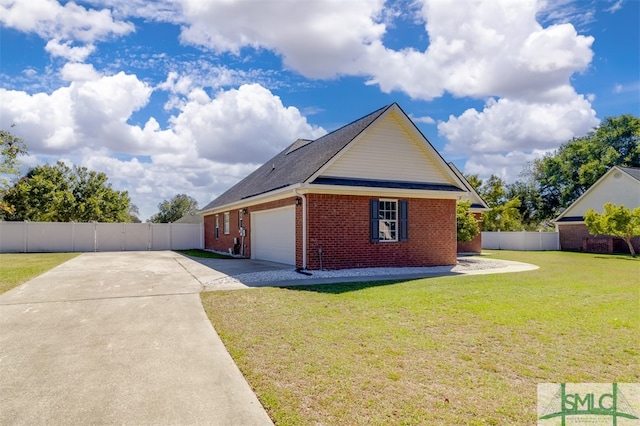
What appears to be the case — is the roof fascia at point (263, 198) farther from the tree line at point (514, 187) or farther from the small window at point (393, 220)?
the tree line at point (514, 187)

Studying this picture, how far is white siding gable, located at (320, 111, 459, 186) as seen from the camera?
13609 mm

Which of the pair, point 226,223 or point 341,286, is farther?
point 226,223

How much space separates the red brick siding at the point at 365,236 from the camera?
12.8 m

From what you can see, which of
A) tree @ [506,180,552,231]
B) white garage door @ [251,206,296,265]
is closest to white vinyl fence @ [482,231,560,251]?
tree @ [506,180,552,231]

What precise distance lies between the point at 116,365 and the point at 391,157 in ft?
37.9

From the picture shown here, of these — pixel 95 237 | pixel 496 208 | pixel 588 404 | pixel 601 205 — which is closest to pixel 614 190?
pixel 601 205

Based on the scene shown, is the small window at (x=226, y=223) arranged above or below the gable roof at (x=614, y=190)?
below

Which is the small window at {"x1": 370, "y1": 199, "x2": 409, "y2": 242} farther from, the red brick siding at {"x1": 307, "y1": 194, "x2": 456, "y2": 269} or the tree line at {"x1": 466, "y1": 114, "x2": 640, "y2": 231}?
the tree line at {"x1": 466, "y1": 114, "x2": 640, "y2": 231}

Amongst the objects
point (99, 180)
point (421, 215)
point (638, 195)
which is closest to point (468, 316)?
point (421, 215)

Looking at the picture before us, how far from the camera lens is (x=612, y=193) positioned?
91.2 ft

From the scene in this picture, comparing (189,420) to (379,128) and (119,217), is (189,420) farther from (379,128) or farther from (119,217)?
(119,217)

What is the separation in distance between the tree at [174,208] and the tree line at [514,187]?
22.5 metres

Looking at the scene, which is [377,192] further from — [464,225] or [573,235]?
[573,235]

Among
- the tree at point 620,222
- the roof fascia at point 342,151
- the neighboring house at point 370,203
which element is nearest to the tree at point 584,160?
the tree at point 620,222
